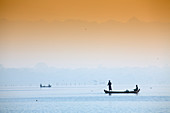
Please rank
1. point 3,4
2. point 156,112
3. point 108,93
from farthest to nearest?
point 108,93 → point 3,4 → point 156,112

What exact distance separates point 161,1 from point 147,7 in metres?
0.82

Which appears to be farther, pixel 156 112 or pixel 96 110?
pixel 96 110

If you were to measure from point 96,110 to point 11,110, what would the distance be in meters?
3.50

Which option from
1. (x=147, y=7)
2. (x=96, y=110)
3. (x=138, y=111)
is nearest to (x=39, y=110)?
(x=96, y=110)

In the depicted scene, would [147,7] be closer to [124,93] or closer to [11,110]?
[11,110]

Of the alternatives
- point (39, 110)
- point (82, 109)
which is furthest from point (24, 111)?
point (82, 109)

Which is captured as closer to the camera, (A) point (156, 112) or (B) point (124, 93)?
(A) point (156, 112)

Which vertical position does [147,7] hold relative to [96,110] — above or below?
above

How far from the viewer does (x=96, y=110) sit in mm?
20031

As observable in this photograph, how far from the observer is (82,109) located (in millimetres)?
20719

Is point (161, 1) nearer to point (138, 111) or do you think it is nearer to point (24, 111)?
point (138, 111)

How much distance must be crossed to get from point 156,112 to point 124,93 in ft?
51.7

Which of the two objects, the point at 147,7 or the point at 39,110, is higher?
the point at 147,7

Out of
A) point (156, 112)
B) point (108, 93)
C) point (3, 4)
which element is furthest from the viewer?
point (108, 93)
